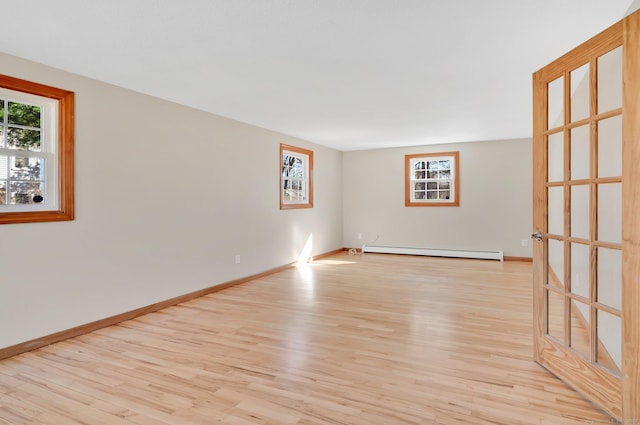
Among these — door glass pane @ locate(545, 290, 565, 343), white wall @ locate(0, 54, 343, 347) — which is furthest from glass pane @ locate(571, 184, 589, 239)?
white wall @ locate(0, 54, 343, 347)

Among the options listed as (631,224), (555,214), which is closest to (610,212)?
(555,214)

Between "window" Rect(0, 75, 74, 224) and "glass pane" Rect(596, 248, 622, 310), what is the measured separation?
13.0 ft

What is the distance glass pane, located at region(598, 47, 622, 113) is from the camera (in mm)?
2178

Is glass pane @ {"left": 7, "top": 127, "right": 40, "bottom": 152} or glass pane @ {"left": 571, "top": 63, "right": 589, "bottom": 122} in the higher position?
glass pane @ {"left": 571, "top": 63, "right": 589, "bottom": 122}

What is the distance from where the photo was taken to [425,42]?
2.67 metres

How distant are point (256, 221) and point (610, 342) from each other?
4.32 meters

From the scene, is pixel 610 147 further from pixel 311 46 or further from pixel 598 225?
pixel 311 46

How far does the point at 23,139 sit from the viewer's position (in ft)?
9.81

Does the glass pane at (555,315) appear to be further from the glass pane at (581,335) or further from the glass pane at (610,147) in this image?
the glass pane at (610,147)

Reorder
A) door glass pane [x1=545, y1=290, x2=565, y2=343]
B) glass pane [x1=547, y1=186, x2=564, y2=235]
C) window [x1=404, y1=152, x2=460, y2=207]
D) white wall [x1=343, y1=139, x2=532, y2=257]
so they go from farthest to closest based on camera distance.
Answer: window [x1=404, y1=152, x2=460, y2=207] → white wall [x1=343, y1=139, x2=532, y2=257] → glass pane [x1=547, y1=186, x2=564, y2=235] → door glass pane [x1=545, y1=290, x2=565, y2=343]

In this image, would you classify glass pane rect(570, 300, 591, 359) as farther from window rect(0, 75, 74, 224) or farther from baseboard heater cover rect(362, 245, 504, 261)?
baseboard heater cover rect(362, 245, 504, 261)

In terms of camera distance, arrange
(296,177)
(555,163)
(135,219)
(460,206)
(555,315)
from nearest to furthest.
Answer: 1. (555,315)
2. (555,163)
3. (135,219)
4. (296,177)
5. (460,206)

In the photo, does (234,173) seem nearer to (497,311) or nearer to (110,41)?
(110,41)

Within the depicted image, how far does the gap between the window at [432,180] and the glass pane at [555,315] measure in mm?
4930
